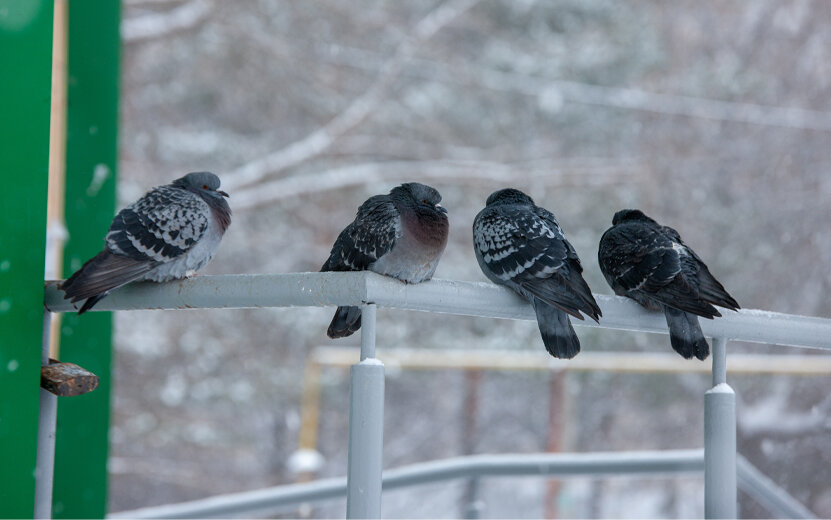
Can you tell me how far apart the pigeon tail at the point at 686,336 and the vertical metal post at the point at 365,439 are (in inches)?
28.6

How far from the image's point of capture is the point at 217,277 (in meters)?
1.32

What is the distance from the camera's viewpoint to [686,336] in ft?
5.37

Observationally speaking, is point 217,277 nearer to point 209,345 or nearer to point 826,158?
point 209,345

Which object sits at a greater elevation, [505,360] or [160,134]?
[160,134]

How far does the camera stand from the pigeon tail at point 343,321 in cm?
159

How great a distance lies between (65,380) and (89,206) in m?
0.75

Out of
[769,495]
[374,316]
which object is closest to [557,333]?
[374,316]

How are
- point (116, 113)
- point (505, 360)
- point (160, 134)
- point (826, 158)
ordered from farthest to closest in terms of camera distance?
point (826, 158) < point (160, 134) < point (505, 360) < point (116, 113)

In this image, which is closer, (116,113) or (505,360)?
(116,113)

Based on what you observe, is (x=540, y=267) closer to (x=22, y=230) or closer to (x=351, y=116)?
(x=22, y=230)

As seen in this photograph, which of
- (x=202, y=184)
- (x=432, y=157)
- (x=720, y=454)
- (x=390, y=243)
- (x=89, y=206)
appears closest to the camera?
(x=720, y=454)

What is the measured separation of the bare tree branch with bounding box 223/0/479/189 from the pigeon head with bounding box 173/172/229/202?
5570mm

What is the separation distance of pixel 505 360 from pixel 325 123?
298 centimetres

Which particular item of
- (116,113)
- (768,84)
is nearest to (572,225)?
(768,84)
